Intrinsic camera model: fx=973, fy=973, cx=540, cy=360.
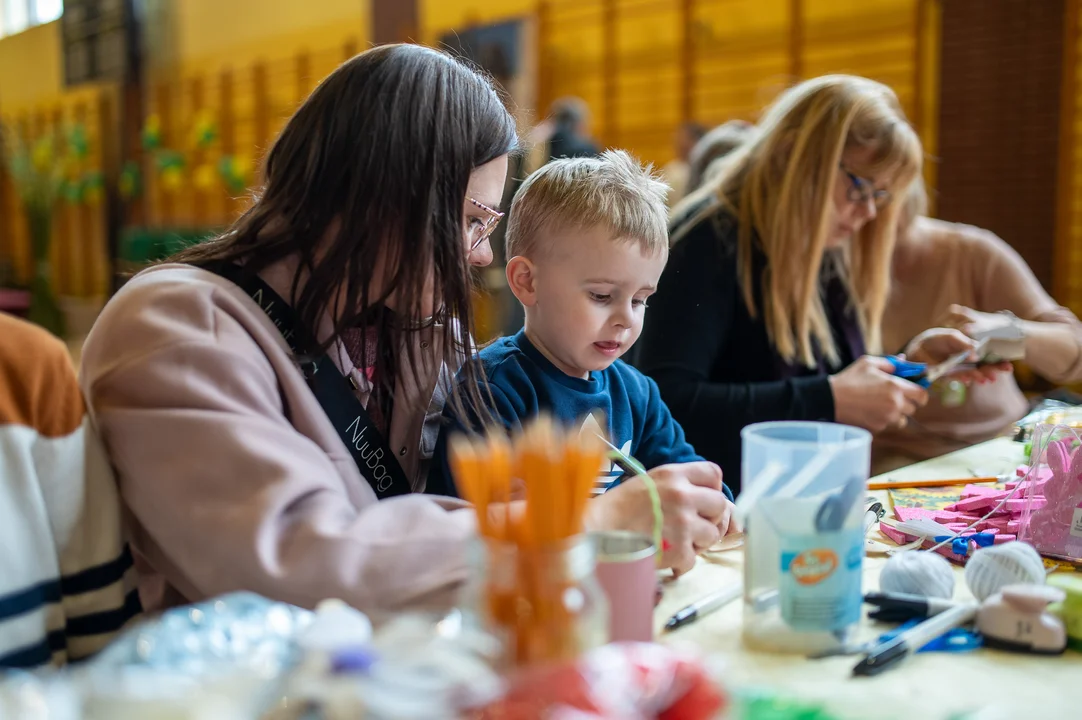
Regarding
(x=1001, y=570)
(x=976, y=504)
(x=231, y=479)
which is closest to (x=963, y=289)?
(x=976, y=504)

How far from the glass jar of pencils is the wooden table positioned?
10 centimetres

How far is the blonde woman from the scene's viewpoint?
65.6 inches

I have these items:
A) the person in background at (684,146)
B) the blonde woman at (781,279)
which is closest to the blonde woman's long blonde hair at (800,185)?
the blonde woman at (781,279)

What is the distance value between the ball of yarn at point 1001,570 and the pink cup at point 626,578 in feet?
1.12

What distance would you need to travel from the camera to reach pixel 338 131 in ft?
3.19

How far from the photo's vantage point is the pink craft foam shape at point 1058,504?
106cm

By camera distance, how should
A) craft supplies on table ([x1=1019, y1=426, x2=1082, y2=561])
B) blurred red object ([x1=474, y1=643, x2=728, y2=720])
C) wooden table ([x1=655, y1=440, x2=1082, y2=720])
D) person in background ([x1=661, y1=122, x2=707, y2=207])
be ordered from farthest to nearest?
person in background ([x1=661, y1=122, x2=707, y2=207]) < craft supplies on table ([x1=1019, y1=426, x2=1082, y2=561]) < wooden table ([x1=655, y1=440, x2=1082, y2=720]) < blurred red object ([x1=474, y1=643, x2=728, y2=720])

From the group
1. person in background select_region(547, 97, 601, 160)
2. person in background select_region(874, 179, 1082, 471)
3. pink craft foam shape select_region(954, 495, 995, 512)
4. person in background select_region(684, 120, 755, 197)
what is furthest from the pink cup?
person in background select_region(547, 97, 601, 160)

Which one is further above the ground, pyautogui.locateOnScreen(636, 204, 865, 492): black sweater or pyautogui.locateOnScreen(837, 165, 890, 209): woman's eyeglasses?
pyautogui.locateOnScreen(837, 165, 890, 209): woman's eyeglasses

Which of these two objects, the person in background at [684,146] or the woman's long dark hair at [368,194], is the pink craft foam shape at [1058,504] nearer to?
the woman's long dark hair at [368,194]

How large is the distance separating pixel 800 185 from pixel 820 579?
1120 mm

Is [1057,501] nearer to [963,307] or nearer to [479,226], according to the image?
[479,226]

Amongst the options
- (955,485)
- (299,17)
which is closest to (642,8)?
(299,17)

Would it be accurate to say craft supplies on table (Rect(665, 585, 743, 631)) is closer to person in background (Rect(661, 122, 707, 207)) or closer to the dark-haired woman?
the dark-haired woman
